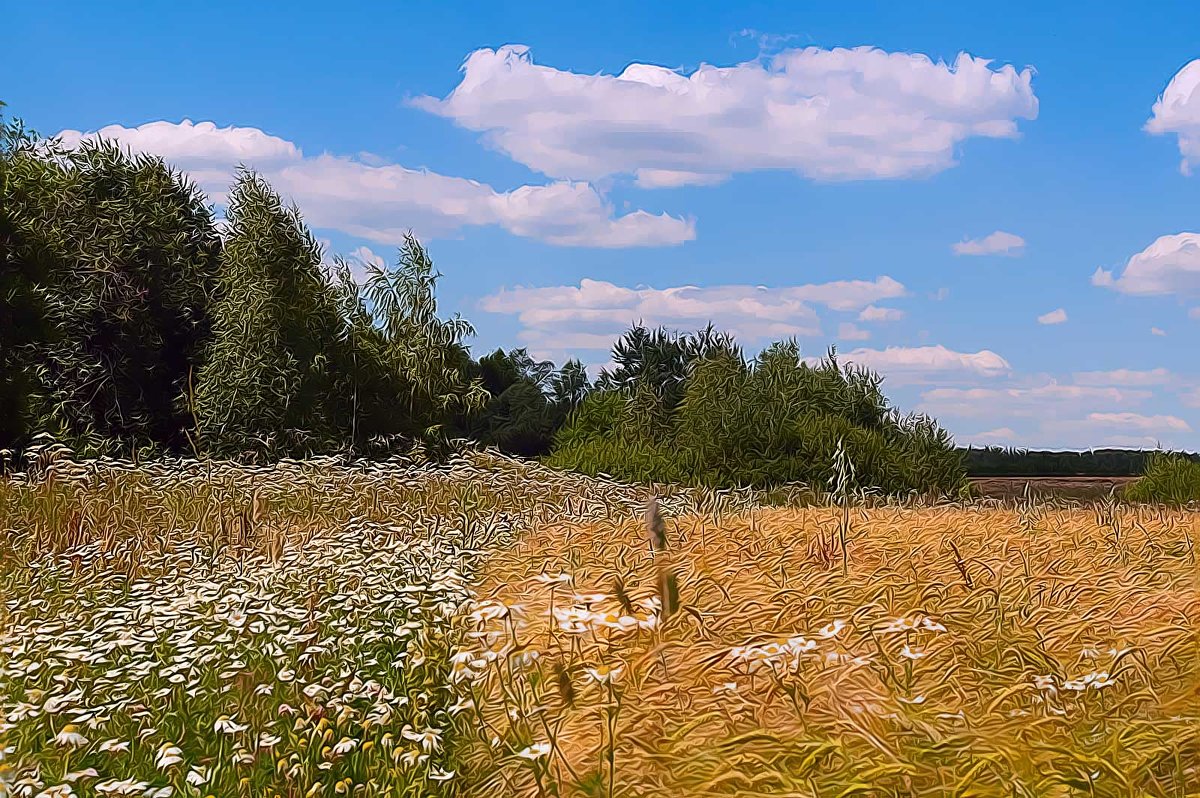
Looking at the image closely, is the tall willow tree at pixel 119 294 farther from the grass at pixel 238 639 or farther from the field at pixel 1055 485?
the field at pixel 1055 485

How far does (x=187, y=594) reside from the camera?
5.35m

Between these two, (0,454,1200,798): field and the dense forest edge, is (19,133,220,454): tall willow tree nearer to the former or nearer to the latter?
the dense forest edge

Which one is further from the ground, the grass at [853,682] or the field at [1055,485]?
the field at [1055,485]

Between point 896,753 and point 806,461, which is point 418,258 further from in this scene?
point 896,753

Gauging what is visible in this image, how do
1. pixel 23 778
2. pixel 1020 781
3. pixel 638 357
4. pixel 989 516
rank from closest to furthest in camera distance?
1. pixel 1020 781
2. pixel 23 778
3. pixel 989 516
4. pixel 638 357

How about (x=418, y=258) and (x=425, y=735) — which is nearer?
(x=425, y=735)

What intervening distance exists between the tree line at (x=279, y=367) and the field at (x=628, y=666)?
228 inches

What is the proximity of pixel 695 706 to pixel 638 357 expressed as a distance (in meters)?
13.5

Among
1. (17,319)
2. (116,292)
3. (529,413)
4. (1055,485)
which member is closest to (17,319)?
(17,319)

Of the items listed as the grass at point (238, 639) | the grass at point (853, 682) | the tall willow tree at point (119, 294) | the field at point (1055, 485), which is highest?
the tall willow tree at point (119, 294)

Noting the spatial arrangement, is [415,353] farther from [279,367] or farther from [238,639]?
[238,639]

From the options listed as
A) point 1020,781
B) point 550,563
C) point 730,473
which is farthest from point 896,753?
point 730,473

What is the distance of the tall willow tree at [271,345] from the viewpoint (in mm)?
16125

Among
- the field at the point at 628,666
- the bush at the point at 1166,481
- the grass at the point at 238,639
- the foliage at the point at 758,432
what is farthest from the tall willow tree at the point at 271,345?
the bush at the point at 1166,481
